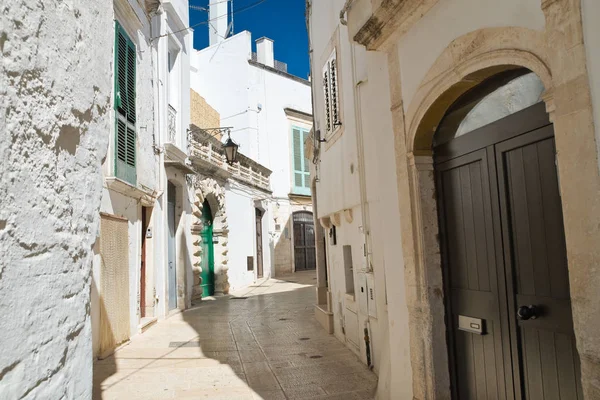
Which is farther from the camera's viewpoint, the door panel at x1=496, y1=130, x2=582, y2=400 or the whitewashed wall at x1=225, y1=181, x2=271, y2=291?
the whitewashed wall at x1=225, y1=181, x2=271, y2=291

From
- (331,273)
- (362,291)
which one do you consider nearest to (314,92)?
(331,273)

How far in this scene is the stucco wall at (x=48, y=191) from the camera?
61.5 inches

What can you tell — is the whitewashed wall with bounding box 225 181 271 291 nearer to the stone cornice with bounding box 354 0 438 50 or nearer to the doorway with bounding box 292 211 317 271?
the doorway with bounding box 292 211 317 271

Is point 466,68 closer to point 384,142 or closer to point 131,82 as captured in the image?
point 384,142

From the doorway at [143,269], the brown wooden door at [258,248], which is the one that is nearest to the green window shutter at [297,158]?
the brown wooden door at [258,248]

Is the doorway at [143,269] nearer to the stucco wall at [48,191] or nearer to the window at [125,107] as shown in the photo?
the window at [125,107]

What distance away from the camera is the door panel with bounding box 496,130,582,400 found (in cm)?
254

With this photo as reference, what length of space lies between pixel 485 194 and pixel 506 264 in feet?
1.59

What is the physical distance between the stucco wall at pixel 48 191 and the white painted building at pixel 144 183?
4.84 metres

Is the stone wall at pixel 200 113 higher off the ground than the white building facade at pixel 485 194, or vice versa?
the stone wall at pixel 200 113

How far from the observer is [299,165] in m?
23.8

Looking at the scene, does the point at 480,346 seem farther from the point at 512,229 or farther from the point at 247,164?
the point at 247,164

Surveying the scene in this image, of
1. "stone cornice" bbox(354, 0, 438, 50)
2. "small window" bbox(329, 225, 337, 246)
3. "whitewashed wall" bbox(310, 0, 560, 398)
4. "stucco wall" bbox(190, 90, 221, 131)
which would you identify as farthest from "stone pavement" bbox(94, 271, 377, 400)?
"stucco wall" bbox(190, 90, 221, 131)

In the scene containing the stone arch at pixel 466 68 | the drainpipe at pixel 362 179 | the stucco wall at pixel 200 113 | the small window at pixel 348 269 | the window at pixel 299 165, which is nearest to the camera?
the stone arch at pixel 466 68
